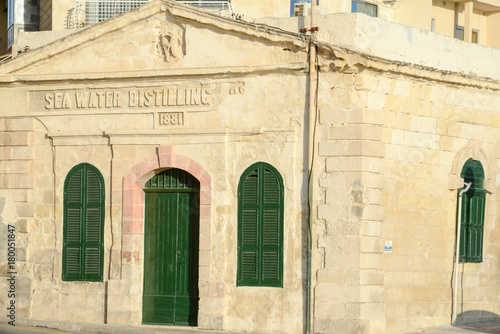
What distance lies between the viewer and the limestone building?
16344 millimetres

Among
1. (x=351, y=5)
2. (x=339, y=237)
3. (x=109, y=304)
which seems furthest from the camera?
(x=351, y=5)

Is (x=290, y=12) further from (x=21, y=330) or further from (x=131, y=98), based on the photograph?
(x=21, y=330)

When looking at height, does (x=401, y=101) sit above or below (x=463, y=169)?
above

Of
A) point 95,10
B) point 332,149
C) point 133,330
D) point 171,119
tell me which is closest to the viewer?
point 332,149

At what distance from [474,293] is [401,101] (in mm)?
3906

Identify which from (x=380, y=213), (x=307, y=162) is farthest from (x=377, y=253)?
(x=307, y=162)

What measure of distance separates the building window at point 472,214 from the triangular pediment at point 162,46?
406 centimetres

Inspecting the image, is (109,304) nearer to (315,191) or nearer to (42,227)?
(42,227)

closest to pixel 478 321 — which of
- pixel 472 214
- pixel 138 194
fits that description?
pixel 472 214

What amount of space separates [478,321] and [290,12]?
7750 millimetres

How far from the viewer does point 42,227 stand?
18219 millimetres

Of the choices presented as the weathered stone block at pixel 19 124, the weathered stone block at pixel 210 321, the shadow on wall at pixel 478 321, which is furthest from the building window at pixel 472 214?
the weathered stone block at pixel 19 124

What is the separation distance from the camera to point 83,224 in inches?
707

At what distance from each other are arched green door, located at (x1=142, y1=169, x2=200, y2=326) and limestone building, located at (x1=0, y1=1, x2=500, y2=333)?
0.03 m
